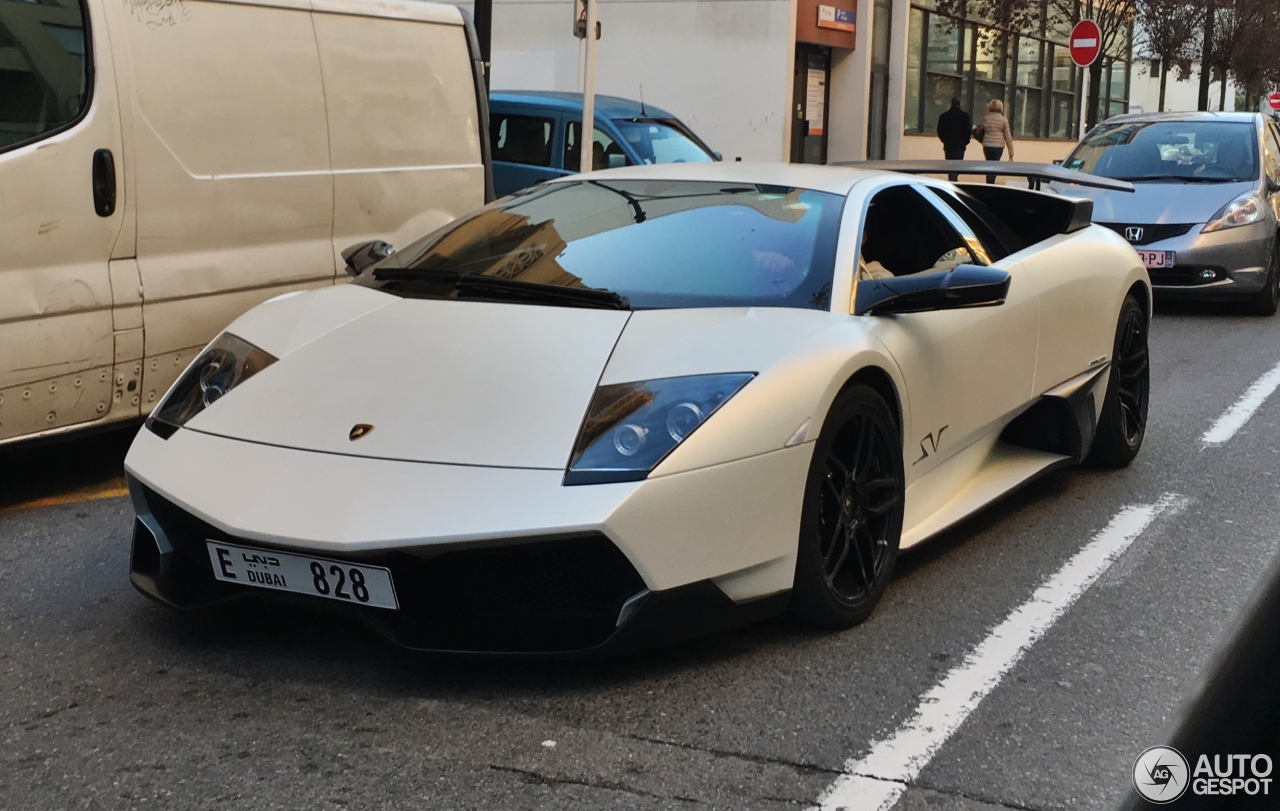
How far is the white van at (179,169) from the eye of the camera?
502cm

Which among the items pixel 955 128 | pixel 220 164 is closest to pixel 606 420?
pixel 220 164

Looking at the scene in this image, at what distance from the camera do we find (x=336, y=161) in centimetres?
643

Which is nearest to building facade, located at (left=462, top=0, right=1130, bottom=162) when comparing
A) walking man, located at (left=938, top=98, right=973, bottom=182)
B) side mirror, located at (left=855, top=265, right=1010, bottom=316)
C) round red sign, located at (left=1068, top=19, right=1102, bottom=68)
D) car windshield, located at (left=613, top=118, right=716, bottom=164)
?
walking man, located at (left=938, top=98, right=973, bottom=182)

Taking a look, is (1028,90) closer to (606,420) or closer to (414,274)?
(414,274)

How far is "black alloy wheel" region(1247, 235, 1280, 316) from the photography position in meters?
11.3

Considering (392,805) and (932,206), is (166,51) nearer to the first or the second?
(932,206)

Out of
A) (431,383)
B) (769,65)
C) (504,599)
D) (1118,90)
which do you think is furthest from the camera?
(1118,90)

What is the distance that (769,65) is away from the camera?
920 inches

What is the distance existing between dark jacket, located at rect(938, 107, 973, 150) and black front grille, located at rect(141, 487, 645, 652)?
20.2 metres

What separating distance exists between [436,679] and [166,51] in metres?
3.14

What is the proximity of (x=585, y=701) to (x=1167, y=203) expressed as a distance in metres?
9.28

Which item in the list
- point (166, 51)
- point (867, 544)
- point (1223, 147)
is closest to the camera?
point (867, 544)

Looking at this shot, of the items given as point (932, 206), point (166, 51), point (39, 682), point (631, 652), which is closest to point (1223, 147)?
point (932, 206)

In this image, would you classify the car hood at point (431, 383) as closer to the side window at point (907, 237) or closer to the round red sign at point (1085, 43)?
the side window at point (907, 237)
